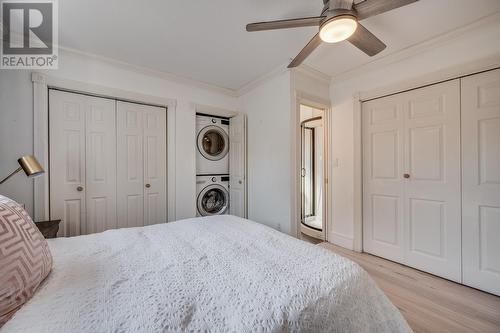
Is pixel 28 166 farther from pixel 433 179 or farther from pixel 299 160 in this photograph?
pixel 433 179

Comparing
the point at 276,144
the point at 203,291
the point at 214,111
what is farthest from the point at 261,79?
the point at 203,291

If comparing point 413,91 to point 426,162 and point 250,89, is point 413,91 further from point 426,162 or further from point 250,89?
point 250,89

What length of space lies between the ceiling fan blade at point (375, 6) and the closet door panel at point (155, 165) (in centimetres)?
248

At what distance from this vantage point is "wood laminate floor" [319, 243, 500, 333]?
1.41 m

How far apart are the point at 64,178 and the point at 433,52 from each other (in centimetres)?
419

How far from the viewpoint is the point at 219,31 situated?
1901 mm

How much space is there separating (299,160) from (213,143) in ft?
4.92

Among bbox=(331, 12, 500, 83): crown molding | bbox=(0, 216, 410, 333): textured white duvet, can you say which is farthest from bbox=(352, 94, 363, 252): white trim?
bbox=(0, 216, 410, 333): textured white duvet

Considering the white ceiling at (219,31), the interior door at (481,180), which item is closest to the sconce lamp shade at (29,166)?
the white ceiling at (219,31)

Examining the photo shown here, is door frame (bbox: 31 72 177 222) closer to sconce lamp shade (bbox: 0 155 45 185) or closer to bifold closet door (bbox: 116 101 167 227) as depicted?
bifold closet door (bbox: 116 101 167 227)

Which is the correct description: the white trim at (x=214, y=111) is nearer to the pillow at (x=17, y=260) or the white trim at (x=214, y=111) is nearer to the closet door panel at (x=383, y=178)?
the closet door panel at (x=383, y=178)

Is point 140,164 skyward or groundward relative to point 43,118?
groundward

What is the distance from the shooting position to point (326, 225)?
2.99m

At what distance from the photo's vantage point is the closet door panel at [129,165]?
98.0 inches
